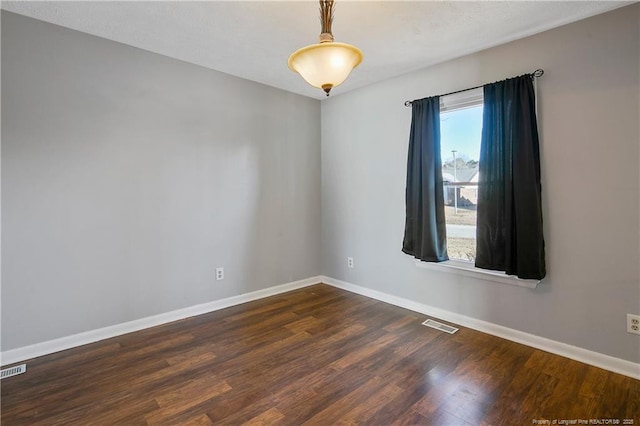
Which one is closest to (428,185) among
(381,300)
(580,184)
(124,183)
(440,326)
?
(580,184)

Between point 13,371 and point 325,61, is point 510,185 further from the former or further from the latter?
point 13,371

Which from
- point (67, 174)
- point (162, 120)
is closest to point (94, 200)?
point (67, 174)

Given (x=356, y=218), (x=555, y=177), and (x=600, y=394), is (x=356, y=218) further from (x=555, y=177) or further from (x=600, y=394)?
(x=600, y=394)

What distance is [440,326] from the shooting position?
2.96 metres

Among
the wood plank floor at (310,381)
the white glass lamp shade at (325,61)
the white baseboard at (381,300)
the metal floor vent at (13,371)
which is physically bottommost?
the wood plank floor at (310,381)

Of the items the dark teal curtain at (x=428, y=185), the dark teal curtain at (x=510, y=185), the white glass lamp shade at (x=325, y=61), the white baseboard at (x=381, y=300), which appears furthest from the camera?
the dark teal curtain at (x=428, y=185)

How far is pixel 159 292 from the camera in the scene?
9.93 feet

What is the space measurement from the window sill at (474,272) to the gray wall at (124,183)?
1.88m

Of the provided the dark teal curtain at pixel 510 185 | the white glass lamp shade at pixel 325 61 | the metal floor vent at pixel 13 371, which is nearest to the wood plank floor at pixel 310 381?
the metal floor vent at pixel 13 371

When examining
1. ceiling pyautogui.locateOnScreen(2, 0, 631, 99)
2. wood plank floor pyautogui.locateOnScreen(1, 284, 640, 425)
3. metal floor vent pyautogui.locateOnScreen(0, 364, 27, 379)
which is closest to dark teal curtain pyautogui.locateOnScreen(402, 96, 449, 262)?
ceiling pyautogui.locateOnScreen(2, 0, 631, 99)

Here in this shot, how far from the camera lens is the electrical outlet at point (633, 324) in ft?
6.99

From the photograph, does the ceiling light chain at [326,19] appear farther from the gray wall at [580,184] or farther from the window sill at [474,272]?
the window sill at [474,272]

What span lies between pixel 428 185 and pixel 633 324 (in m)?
1.78

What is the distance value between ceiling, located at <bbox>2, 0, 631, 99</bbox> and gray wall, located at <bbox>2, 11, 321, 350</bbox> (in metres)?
0.29
